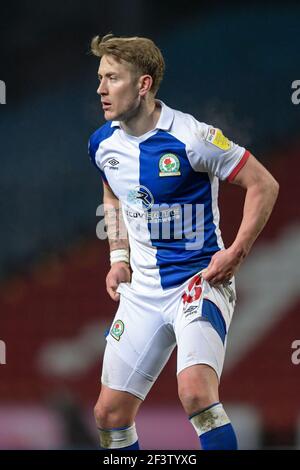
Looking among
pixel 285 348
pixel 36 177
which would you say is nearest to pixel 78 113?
pixel 36 177

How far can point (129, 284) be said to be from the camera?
13.3 feet

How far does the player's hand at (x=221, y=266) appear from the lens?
146 inches

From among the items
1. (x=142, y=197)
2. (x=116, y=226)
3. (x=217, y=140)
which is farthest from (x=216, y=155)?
(x=116, y=226)

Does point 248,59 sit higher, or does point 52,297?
point 248,59

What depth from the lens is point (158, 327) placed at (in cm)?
386

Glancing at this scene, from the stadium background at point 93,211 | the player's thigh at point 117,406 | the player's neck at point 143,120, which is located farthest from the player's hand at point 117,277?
the stadium background at point 93,211

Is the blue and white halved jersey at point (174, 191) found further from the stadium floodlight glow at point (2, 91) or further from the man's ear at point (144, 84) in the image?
the stadium floodlight glow at point (2, 91)

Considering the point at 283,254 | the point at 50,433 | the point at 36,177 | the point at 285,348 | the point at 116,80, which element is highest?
the point at 116,80

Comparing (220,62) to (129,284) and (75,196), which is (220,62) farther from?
(129,284)

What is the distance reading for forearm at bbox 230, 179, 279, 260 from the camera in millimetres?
3740

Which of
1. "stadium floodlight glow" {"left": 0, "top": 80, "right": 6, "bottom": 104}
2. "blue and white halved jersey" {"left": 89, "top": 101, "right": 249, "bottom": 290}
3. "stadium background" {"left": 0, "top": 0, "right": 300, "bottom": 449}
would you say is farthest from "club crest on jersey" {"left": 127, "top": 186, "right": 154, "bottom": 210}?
"stadium floodlight glow" {"left": 0, "top": 80, "right": 6, "bottom": 104}

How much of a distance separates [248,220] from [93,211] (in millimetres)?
1685

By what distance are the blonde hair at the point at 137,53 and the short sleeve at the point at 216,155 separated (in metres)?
0.32
